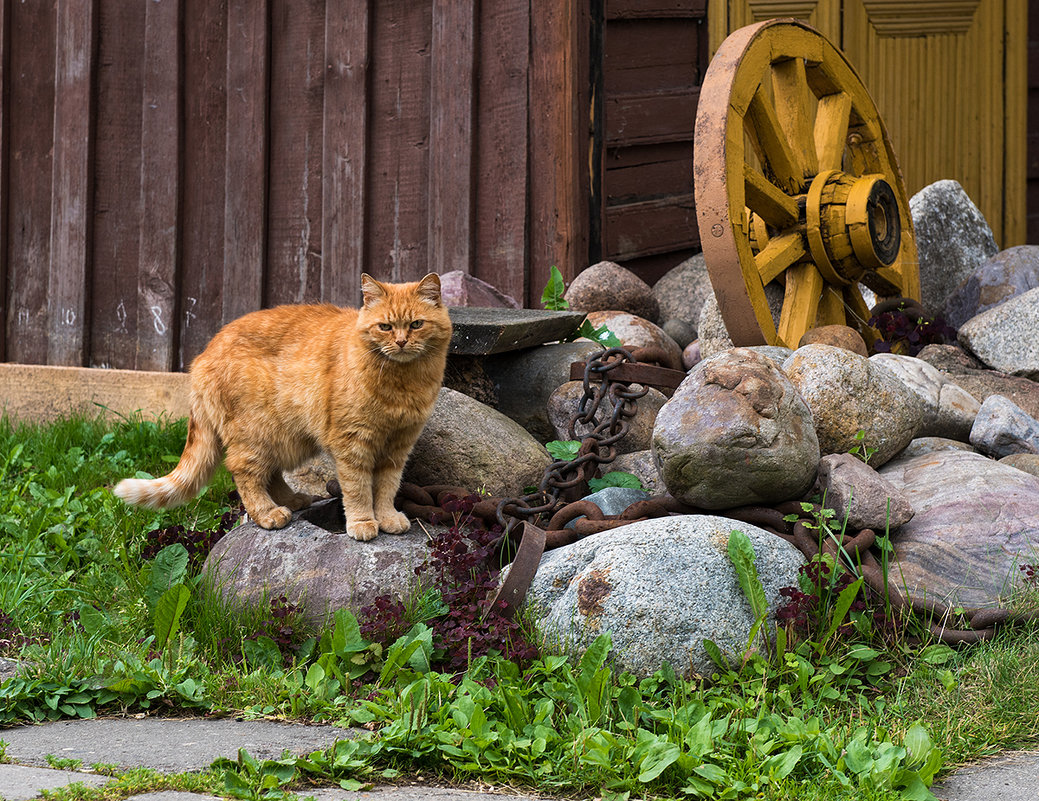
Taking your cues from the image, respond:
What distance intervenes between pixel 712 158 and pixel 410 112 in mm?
2090

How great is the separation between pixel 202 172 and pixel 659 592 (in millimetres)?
4510

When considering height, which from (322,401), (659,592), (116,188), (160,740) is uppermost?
(116,188)

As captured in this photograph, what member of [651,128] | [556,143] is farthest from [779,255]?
[651,128]

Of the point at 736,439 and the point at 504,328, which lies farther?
the point at 504,328

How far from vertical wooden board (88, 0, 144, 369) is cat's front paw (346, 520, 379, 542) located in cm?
369

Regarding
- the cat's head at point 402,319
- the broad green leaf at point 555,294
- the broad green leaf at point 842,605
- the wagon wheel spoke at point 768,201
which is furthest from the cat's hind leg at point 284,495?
the wagon wheel spoke at point 768,201

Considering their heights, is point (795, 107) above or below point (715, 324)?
above

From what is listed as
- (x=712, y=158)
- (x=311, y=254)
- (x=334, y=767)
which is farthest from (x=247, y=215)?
(x=334, y=767)

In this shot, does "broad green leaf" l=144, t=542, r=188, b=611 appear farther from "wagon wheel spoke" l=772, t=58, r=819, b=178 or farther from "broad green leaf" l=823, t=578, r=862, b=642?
"wagon wheel spoke" l=772, t=58, r=819, b=178

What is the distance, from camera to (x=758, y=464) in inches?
125

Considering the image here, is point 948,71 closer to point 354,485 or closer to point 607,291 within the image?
point 607,291

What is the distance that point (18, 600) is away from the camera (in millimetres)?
3484

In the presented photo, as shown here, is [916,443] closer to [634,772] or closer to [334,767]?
[634,772]

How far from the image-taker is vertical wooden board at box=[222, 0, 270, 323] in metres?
5.98
